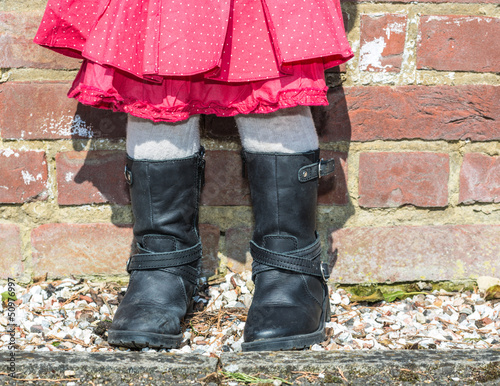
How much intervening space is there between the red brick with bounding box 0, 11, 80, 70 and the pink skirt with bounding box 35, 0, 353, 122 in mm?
215

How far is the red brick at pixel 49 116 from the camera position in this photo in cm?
114

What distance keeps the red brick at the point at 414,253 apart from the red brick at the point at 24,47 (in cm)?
72

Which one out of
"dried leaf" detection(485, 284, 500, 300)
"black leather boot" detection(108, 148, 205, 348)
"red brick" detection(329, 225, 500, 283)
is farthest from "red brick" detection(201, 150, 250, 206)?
"dried leaf" detection(485, 284, 500, 300)

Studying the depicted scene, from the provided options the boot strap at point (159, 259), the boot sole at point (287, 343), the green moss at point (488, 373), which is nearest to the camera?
the green moss at point (488, 373)

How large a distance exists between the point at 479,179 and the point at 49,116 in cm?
97

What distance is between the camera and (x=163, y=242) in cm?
104

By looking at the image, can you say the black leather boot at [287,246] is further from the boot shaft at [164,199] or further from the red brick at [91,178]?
the red brick at [91,178]

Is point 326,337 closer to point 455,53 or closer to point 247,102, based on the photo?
point 247,102

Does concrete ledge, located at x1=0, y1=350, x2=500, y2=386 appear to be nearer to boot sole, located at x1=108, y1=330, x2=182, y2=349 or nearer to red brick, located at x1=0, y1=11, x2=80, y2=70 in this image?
boot sole, located at x1=108, y1=330, x2=182, y2=349

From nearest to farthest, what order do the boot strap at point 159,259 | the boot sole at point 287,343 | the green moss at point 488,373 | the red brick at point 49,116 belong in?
the green moss at point 488,373
the boot sole at point 287,343
the boot strap at point 159,259
the red brick at point 49,116

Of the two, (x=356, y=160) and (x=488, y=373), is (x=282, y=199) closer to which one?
(x=356, y=160)

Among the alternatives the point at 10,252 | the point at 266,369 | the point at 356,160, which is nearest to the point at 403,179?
the point at 356,160

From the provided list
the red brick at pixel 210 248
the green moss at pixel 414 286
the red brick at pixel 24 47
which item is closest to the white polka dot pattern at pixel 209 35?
the red brick at pixel 24 47

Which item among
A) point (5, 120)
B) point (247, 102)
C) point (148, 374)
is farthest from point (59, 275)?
point (247, 102)
